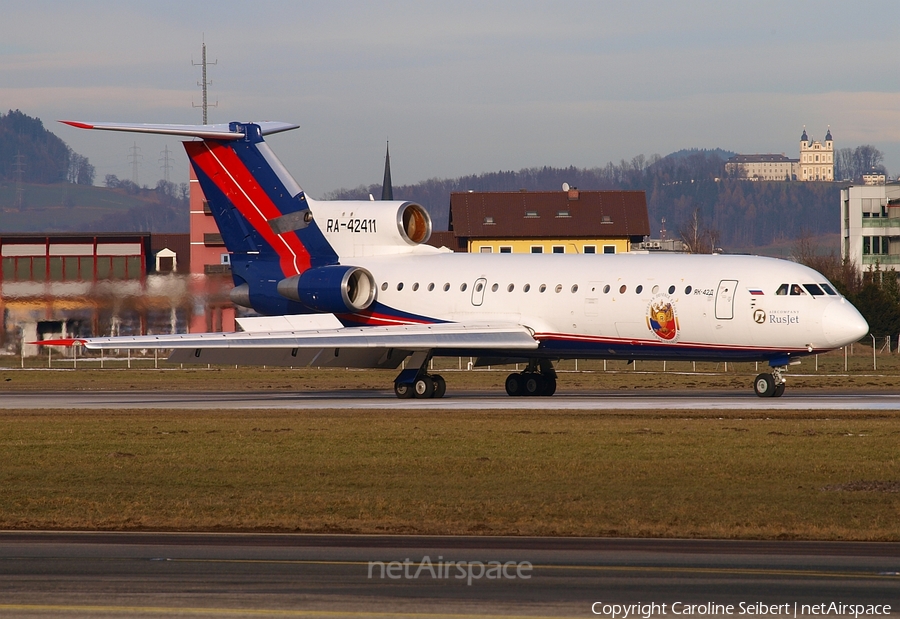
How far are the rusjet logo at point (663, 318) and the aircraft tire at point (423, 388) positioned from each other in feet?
21.6

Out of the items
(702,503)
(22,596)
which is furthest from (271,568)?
(702,503)

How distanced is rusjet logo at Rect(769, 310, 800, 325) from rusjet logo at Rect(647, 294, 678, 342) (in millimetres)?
2543

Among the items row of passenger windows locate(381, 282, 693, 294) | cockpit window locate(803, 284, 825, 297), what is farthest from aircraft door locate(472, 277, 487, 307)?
cockpit window locate(803, 284, 825, 297)

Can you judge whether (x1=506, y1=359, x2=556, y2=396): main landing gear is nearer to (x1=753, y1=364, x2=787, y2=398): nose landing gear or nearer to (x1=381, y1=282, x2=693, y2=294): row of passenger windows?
(x1=381, y1=282, x2=693, y2=294): row of passenger windows

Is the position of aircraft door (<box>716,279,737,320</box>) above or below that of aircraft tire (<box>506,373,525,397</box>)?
above

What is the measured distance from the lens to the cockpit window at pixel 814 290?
32.5 meters

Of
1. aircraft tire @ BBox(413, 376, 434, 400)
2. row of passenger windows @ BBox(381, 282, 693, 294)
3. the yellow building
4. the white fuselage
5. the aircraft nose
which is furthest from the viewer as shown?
the yellow building

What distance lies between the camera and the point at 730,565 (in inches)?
466

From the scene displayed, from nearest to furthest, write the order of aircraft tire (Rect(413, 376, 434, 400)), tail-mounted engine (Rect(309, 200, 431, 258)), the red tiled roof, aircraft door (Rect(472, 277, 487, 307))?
aircraft tire (Rect(413, 376, 434, 400)) < aircraft door (Rect(472, 277, 487, 307)) < tail-mounted engine (Rect(309, 200, 431, 258)) < the red tiled roof

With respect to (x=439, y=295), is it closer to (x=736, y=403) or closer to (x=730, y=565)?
(x=736, y=403)

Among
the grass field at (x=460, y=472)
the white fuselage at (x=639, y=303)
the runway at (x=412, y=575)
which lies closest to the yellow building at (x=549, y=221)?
the white fuselage at (x=639, y=303)

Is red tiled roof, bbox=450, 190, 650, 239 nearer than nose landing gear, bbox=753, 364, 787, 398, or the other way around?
nose landing gear, bbox=753, 364, 787, 398

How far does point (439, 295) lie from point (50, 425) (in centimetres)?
1345

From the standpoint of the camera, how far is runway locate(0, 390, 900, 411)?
31.0 m
